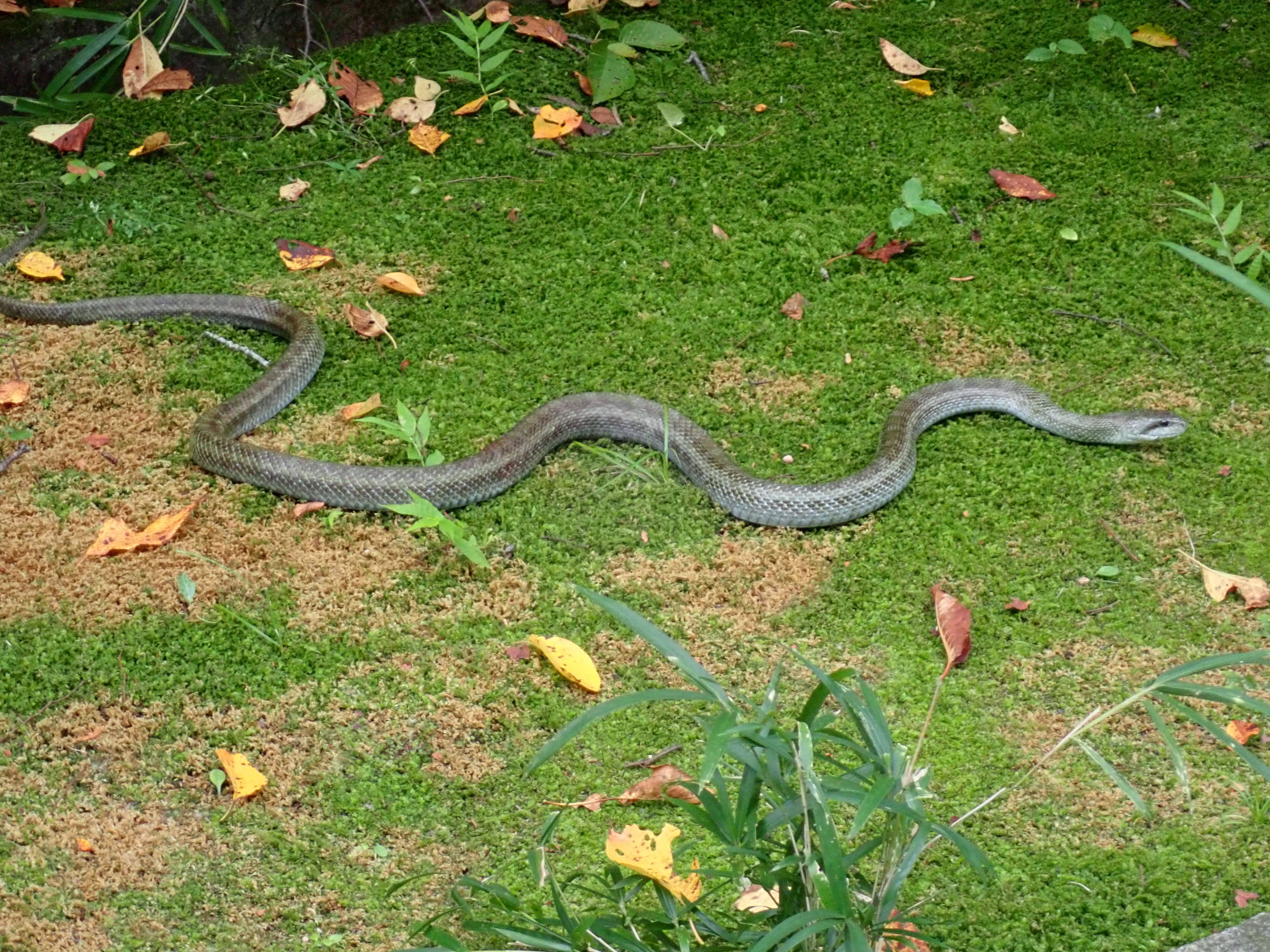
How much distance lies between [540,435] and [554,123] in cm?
264

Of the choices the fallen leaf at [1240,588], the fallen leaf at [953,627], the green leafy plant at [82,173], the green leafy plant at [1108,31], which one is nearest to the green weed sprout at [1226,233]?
the fallen leaf at [1240,588]

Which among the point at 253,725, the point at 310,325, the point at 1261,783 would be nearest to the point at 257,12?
the point at 310,325

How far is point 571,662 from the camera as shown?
15.0ft

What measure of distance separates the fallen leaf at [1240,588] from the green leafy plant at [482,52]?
16.0 feet

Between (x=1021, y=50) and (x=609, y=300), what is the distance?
141 inches

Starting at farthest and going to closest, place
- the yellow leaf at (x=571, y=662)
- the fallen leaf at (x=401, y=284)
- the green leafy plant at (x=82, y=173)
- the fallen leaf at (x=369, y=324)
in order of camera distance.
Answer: the green leafy plant at (x=82, y=173), the fallen leaf at (x=401, y=284), the fallen leaf at (x=369, y=324), the yellow leaf at (x=571, y=662)

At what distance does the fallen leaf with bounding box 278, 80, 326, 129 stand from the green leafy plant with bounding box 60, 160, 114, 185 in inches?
41.6

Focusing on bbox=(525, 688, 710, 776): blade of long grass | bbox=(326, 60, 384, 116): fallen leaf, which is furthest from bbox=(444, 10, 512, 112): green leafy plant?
bbox=(525, 688, 710, 776): blade of long grass

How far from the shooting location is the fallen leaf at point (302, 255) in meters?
6.64

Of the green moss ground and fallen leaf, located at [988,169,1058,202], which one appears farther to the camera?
fallen leaf, located at [988,169,1058,202]

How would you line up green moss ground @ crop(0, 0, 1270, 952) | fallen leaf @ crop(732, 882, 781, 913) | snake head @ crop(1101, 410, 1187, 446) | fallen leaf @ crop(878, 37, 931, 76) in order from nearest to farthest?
1. fallen leaf @ crop(732, 882, 781, 913)
2. green moss ground @ crop(0, 0, 1270, 952)
3. snake head @ crop(1101, 410, 1187, 446)
4. fallen leaf @ crop(878, 37, 931, 76)

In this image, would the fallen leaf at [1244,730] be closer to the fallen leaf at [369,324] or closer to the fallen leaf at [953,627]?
the fallen leaf at [953,627]

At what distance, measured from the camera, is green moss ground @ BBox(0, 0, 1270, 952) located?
3961 mm

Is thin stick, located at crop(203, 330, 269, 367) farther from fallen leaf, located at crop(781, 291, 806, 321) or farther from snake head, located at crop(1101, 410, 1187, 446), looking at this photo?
snake head, located at crop(1101, 410, 1187, 446)
